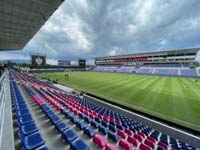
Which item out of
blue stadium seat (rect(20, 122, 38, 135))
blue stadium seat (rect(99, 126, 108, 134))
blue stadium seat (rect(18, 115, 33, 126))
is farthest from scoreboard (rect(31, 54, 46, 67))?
blue stadium seat (rect(99, 126, 108, 134))

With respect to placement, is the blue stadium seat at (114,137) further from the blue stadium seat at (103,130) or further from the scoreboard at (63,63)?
the scoreboard at (63,63)

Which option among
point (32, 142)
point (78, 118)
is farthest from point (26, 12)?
point (32, 142)

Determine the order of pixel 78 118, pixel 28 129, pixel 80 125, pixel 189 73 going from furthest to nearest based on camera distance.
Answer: pixel 189 73 → pixel 78 118 → pixel 80 125 → pixel 28 129

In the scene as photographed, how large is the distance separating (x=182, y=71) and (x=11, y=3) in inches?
1738

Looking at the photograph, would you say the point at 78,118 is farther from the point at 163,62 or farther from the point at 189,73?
the point at 163,62

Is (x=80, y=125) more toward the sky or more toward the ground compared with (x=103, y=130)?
more toward the sky

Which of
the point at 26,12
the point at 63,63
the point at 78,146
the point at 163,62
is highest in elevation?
the point at 26,12

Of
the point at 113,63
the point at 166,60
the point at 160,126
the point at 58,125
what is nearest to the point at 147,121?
the point at 160,126

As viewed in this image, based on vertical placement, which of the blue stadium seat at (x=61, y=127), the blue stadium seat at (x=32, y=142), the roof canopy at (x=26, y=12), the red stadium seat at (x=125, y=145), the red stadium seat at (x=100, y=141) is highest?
the roof canopy at (x=26, y=12)

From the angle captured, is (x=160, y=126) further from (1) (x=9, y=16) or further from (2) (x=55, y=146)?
(1) (x=9, y=16)

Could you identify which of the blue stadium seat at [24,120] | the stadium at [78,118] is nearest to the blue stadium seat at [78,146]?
the stadium at [78,118]

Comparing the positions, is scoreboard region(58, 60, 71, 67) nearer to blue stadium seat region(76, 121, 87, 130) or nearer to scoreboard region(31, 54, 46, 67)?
scoreboard region(31, 54, 46, 67)

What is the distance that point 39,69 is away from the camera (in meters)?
49.2

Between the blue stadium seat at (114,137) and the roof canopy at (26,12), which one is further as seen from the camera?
the roof canopy at (26,12)
